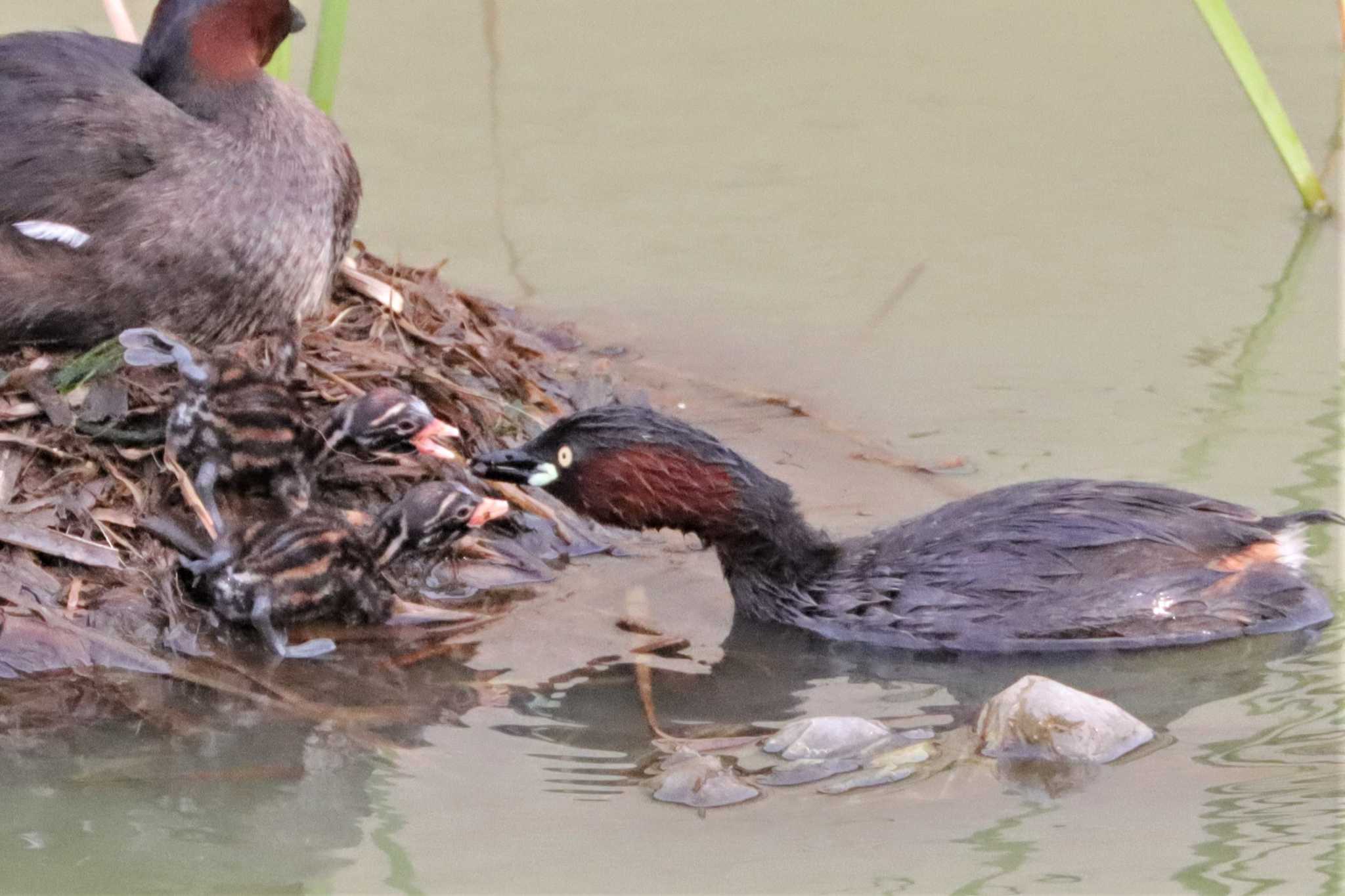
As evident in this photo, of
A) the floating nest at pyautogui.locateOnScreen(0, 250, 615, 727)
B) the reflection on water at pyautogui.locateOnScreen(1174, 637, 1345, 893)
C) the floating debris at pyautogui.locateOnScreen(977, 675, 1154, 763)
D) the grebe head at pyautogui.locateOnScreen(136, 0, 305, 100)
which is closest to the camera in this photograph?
the reflection on water at pyautogui.locateOnScreen(1174, 637, 1345, 893)

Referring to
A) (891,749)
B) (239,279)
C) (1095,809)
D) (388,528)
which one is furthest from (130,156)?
(1095,809)

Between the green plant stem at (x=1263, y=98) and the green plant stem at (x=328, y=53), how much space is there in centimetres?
253

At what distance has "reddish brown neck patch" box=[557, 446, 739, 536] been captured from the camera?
4.97 m

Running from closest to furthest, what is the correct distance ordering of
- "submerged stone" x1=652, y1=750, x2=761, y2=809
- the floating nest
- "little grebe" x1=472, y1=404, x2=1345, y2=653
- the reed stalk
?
1. "submerged stone" x1=652, y1=750, x2=761, y2=809
2. the floating nest
3. "little grebe" x1=472, y1=404, x2=1345, y2=653
4. the reed stalk

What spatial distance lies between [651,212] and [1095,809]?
4263 millimetres

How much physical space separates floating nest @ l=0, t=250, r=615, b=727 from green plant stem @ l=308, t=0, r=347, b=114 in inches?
19.7

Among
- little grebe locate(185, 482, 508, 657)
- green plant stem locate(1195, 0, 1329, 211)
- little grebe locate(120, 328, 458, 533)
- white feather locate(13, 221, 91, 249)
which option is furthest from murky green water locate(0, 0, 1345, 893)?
white feather locate(13, 221, 91, 249)

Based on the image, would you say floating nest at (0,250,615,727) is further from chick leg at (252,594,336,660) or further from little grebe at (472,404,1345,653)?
little grebe at (472,404,1345,653)

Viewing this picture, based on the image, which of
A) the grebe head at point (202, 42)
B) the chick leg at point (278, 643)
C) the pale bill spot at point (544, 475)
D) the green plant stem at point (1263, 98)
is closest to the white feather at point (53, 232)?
the grebe head at point (202, 42)

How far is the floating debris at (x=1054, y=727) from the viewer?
4094 millimetres

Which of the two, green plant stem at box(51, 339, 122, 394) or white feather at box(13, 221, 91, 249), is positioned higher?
white feather at box(13, 221, 91, 249)

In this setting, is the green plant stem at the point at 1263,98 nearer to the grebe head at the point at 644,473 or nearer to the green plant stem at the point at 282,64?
the grebe head at the point at 644,473

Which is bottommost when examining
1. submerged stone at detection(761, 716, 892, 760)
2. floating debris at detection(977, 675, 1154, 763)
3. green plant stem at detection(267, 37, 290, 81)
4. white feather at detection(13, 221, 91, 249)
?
submerged stone at detection(761, 716, 892, 760)

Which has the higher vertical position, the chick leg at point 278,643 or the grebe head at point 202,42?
the grebe head at point 202,42
